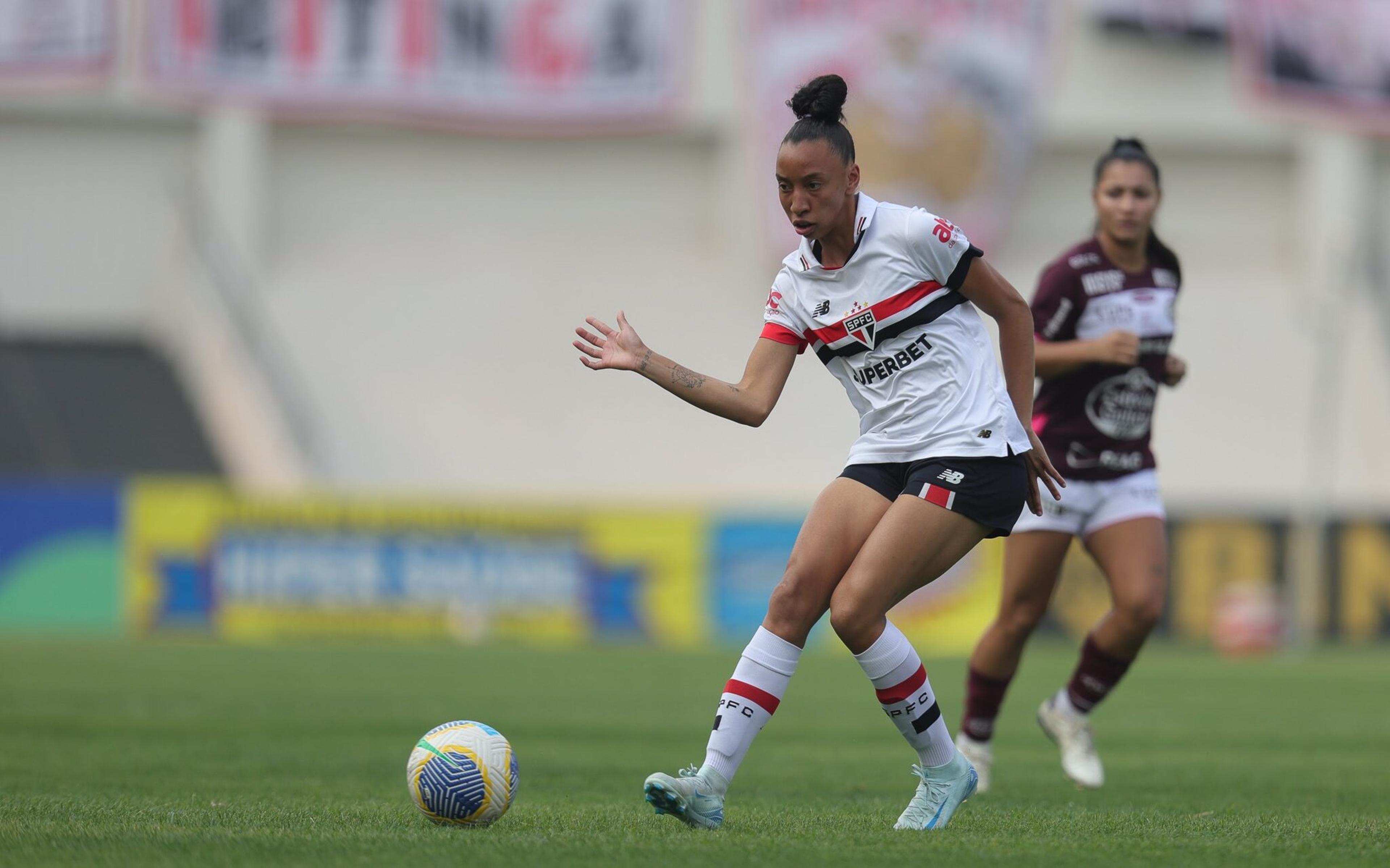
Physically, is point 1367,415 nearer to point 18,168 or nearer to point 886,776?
point 18,168

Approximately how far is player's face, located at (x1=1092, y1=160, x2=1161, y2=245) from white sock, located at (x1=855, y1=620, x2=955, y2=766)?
8.47 feet

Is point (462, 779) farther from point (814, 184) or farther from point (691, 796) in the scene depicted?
point (814, 184)

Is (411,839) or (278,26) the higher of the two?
(278,26)

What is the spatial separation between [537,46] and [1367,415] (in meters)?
15.6

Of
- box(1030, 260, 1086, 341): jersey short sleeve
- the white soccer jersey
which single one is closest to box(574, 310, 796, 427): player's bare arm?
the white soccer jersey

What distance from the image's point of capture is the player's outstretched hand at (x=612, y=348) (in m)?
5.96

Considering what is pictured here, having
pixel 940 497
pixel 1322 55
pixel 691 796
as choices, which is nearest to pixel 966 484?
pixel 940 497

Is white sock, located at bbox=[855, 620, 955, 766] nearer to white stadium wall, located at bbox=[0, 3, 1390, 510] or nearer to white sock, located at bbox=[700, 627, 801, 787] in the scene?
white sock, located at bbox=[700, 627, 801, 787]

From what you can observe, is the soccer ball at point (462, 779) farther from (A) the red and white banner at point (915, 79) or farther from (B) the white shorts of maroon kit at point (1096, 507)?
(A) the red and white banner at point (915, 79)

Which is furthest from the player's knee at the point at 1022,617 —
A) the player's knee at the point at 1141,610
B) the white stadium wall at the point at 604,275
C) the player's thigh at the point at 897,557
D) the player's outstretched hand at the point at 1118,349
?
the white stadium wall at the point at 604,275

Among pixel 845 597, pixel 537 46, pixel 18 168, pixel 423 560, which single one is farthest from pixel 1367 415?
pixel 845 597

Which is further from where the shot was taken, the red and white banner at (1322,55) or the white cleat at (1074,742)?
the red and white banner at (1322,55)

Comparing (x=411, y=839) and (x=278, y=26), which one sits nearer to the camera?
(x=411, y=839)

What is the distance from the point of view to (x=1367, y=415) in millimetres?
32875
